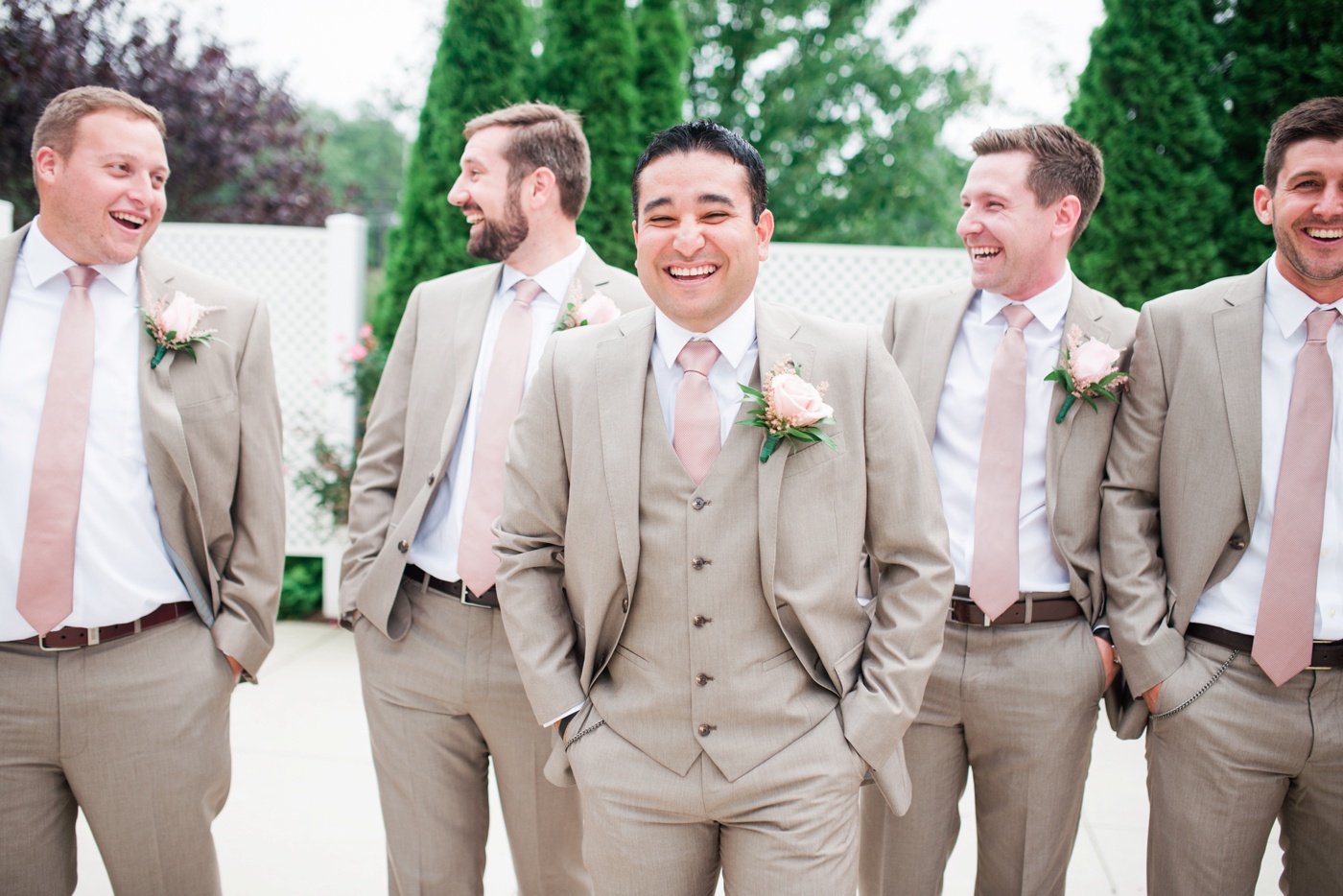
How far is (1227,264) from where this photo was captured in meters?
6.41

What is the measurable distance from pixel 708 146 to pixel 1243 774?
2081mm

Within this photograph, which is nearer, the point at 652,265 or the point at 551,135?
the point at 652,265

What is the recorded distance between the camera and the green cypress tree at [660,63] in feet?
23.9

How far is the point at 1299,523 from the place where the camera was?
104 inches

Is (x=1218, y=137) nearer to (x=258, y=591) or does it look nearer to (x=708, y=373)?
(x=708, y=373)

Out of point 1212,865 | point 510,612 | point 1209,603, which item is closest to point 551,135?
point 510,612

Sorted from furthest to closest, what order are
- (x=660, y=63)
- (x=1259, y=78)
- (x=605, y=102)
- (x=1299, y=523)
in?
(x=660, y=63) < (x=605, y=102) < (x=1259, y=78) < (x=1299, y=523)

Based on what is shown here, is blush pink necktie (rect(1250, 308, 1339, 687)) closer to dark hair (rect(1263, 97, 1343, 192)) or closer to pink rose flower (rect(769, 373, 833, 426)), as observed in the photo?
dark hair (rect(1263, 97, 1343, 192))

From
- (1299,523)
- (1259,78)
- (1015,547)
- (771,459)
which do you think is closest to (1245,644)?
(1299,523)

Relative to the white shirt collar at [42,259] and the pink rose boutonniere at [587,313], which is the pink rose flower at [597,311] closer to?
the pink rose boutonniere at [587,313]

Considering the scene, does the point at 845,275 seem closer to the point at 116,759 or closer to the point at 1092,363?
the point at 1092,363

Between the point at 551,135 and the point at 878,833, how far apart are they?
236 cm

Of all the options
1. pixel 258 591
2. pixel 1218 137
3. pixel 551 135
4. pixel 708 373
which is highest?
pixel 1218 137

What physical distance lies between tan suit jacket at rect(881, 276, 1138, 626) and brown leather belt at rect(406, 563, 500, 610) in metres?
1.33
